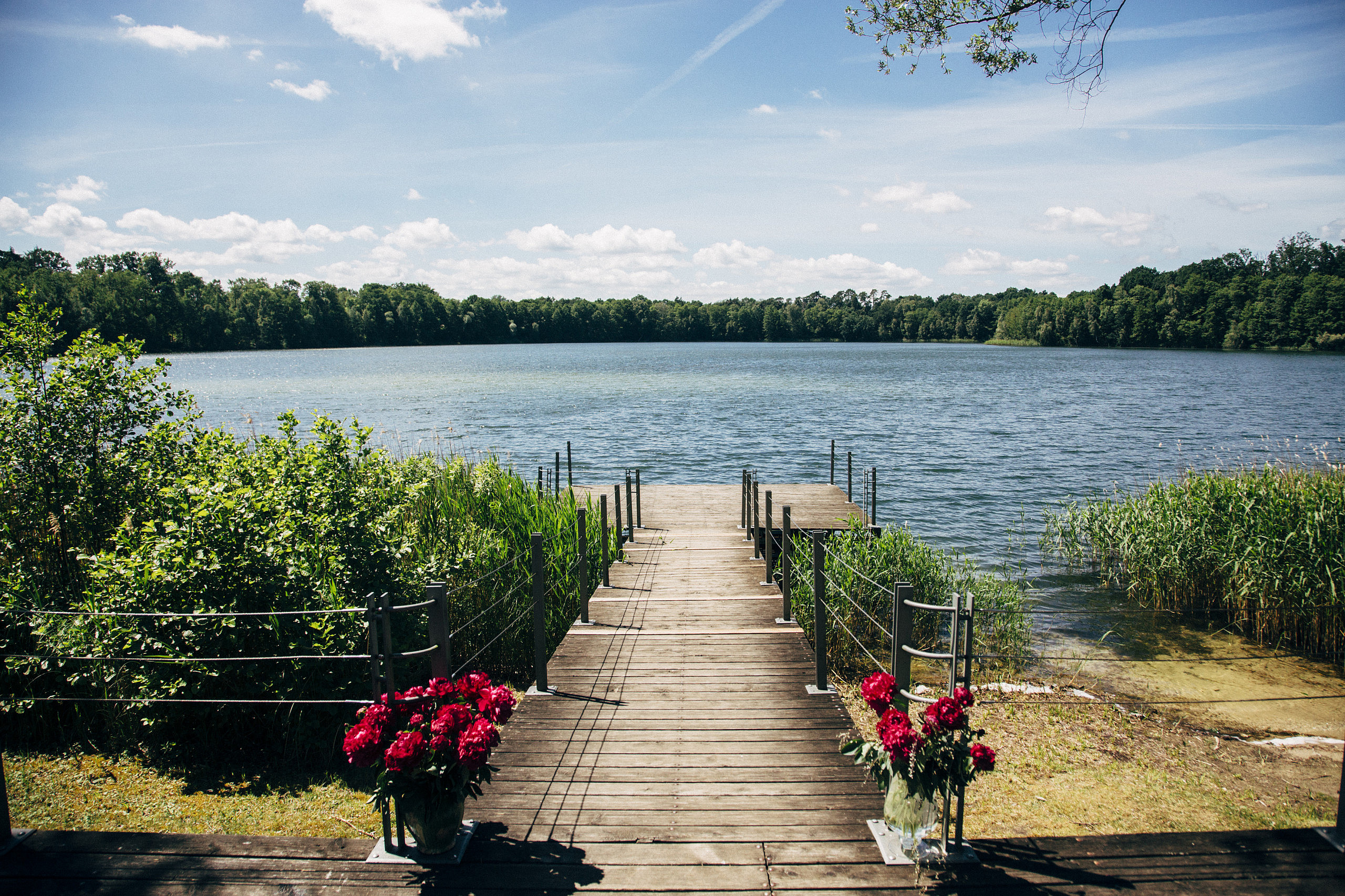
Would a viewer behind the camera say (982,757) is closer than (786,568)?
Yes

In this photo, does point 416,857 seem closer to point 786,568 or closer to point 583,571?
point 583,571

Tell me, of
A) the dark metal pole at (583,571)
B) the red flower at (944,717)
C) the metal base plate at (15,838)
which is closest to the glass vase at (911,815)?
the red flower at (944,717)

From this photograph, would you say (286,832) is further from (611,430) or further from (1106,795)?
(611,430)

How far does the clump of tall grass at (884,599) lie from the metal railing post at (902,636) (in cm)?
397

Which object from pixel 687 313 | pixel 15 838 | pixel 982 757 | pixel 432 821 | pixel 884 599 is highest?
pixel 687 313

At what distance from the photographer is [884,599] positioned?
9.25 metres

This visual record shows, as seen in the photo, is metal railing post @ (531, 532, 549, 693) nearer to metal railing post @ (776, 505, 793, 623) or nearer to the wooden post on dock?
the wooden post on dock

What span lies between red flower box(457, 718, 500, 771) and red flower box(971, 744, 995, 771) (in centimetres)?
235

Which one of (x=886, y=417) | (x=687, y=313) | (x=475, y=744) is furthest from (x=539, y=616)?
(x=687, y=313)

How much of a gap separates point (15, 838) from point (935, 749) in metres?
4.81

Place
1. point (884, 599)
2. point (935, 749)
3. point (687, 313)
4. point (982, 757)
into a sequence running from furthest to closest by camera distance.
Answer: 1. point (687, 313)
2. point (884, 599)
3. point (935, 749)
4. point (982, 757)

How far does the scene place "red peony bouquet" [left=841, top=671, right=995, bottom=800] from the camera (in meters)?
3.58

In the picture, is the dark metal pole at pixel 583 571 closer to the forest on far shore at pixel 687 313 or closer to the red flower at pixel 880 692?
the red flower at pixel 880 692

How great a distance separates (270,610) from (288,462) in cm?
130
